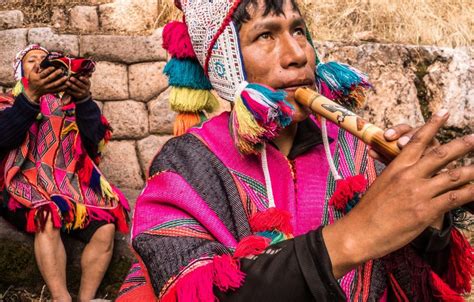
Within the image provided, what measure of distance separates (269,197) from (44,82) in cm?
248

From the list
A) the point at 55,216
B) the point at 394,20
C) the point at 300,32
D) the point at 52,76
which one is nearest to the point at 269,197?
the point at 300,32

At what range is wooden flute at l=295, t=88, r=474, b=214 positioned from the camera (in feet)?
4.99

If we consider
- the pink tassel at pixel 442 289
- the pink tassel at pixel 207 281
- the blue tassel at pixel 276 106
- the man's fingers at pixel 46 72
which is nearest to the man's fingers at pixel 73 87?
the man's fingers at pixel 46 72

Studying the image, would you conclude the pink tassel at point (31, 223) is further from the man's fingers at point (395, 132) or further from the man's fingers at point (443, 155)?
the man's fingers at point (443, 155)

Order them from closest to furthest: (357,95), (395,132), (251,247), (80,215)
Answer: (395,132) < (251,247) < (357,95) < (80,215)

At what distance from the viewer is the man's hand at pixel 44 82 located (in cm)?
399

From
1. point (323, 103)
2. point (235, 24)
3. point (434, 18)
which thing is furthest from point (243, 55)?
point (434, 18)

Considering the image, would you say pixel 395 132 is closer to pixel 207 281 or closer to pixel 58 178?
pixel 207 281

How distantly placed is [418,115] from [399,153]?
142 inches

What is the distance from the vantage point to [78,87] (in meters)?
4.18

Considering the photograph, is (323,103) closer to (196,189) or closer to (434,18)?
(196,189)

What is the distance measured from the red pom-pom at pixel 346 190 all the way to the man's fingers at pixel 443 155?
20.6 inches

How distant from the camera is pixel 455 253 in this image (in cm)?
180

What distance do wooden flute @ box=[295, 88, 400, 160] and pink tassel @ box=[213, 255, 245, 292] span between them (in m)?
0.40
